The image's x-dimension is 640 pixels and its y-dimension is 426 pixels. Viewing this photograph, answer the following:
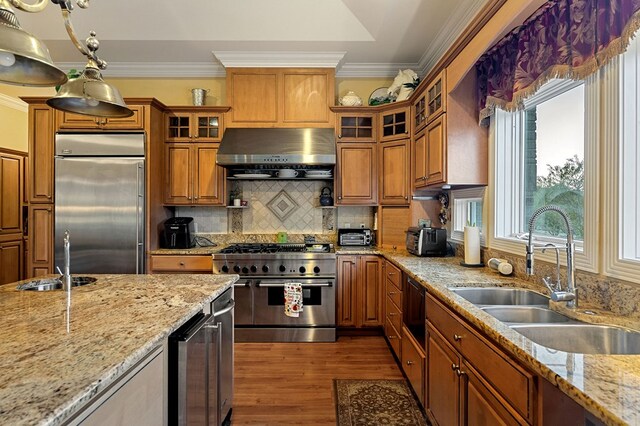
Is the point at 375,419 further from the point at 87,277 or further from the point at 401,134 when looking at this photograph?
the point at 401,134

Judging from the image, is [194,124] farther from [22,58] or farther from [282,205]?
[22,58]

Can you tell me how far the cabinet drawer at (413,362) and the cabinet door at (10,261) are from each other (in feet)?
18.0

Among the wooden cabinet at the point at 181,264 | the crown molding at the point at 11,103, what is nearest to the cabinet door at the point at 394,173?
the wooden cabinet at the point at 181,264

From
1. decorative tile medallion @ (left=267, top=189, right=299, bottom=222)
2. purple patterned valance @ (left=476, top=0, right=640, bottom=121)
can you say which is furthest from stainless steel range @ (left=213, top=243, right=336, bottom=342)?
purple patterned valance @ (left=476, top=0, right=640, bottom=121)

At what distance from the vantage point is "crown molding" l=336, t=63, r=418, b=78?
3.97 m

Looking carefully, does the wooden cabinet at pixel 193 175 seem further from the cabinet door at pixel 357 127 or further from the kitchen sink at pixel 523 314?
the kitchen sink at pixel 523 314

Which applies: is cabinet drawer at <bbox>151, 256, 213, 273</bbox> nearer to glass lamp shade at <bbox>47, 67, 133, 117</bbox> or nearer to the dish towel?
the dish towel

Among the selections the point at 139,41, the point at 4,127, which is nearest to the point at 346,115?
the point at 139,41

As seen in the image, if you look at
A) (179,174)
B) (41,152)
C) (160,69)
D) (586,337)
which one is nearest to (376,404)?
(586,337)

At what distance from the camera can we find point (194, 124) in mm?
3787

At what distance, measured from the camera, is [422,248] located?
10.2 ft

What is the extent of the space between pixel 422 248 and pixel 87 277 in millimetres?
2607

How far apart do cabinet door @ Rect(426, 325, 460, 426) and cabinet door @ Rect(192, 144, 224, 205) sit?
2.76 m

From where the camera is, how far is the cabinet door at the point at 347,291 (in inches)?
138
